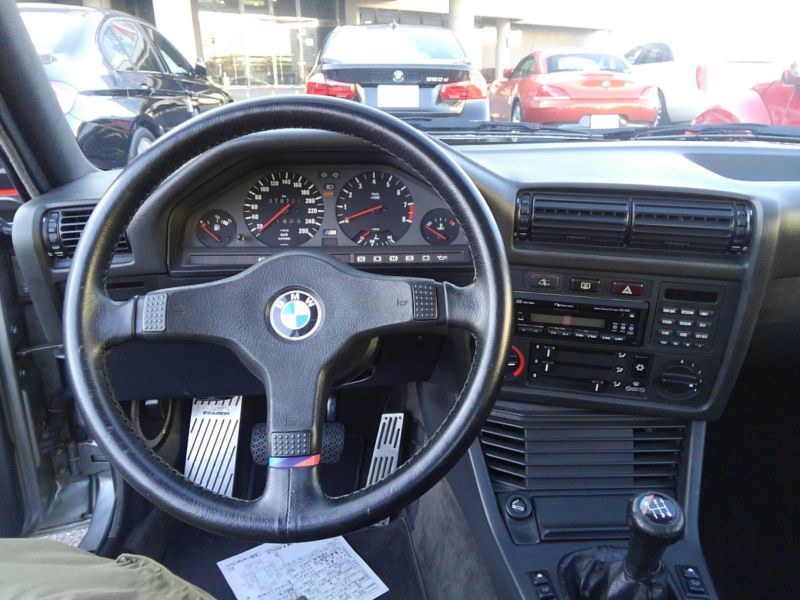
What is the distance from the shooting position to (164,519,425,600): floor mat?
2141 mm

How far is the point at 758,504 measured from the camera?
225 cm

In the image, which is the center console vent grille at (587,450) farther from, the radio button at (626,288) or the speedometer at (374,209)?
the speedometer at (374,209)

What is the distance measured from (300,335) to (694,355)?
1.02m

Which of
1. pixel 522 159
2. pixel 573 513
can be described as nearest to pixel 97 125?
pixel 522 159

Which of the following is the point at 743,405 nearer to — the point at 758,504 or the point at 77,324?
the point at 758,504

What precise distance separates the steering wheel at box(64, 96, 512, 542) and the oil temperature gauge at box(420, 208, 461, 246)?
0.42 metres

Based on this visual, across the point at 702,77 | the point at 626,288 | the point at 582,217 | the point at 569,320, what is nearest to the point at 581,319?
the point at 569,320

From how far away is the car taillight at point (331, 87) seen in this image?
3240 mm

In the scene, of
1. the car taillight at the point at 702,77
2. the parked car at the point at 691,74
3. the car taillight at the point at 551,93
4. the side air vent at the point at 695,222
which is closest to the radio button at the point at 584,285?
the side air vent at the point at 695,222

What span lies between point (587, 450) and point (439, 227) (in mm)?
742

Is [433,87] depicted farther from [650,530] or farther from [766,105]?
[650,530]

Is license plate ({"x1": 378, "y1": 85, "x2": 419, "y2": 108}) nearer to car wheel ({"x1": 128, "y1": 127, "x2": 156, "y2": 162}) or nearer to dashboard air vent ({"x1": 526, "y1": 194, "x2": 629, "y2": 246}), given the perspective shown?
car wheel ({"x1": 128, "y1": 127, "x2": 156, "y2": 162})

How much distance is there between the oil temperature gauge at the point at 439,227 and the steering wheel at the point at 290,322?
16.6 inches

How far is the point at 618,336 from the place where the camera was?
5.63ft
